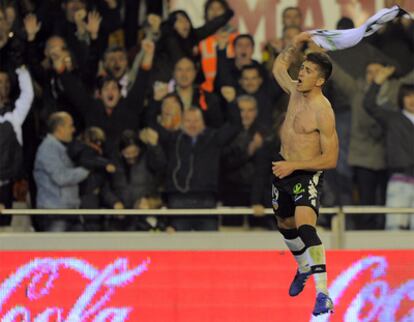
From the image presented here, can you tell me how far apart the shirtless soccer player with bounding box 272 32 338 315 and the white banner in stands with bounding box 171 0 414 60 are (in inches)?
176

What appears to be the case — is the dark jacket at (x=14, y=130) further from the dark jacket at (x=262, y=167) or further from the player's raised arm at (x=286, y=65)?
the player's raised arm at (x=286, y=65)

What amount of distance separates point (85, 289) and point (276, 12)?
4.80 meters

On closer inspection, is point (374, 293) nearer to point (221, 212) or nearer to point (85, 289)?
point (221, 212)

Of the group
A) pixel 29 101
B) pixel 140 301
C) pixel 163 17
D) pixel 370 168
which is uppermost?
pixel 163 17

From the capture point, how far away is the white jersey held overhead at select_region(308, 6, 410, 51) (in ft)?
27.8

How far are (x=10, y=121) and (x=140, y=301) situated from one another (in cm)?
330

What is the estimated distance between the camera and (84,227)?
484 inches

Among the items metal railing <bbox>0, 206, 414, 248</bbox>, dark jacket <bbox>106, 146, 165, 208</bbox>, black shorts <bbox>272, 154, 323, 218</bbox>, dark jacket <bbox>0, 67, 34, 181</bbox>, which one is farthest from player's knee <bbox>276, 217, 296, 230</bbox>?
dark jacket <bbox>0, 67, 34, 181</bbox>

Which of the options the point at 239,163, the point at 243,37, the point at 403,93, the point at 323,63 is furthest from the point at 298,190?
the point at 243,37

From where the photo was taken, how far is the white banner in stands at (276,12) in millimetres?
13070

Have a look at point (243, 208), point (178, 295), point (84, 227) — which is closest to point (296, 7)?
point (243, 208)

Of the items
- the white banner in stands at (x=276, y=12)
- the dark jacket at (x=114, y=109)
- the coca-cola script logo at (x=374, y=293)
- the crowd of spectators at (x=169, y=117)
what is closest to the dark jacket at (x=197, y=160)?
the crowd of spectators at (x=169, y=117)

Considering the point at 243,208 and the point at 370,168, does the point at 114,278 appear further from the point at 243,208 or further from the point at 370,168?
the point at 370,168

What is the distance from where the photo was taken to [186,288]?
9.67 meters
